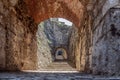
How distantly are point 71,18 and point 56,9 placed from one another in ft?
2.22

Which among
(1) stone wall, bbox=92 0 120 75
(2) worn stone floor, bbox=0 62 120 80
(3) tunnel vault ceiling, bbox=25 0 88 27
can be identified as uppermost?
(3) tunnel vault ceiling, bbox=25 0 88 27

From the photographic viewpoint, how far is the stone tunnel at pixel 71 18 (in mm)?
4848

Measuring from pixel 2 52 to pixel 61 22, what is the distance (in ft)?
71.6

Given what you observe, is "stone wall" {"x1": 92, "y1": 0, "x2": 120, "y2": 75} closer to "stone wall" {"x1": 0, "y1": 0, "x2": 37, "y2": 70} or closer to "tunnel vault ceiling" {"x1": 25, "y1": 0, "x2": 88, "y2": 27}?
"stone wall" {"x1": 0, "y1": 0, "x2": 37, "y2": 70}

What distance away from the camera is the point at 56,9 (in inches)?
387

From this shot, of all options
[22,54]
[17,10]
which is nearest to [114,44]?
[17,10]

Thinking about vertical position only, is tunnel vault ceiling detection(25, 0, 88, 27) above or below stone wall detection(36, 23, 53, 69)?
above

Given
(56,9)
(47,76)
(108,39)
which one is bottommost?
(47,76)

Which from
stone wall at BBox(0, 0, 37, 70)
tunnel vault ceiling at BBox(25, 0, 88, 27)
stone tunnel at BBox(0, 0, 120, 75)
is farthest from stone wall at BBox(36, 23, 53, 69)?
stone wall at BBox(0, 0, 37, 70)

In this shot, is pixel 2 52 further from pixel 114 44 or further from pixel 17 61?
pixel 114 44

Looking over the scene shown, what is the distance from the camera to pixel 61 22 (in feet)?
89.7

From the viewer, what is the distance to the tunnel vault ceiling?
28.8 feet

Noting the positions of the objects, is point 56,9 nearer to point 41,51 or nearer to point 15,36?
point 15,36

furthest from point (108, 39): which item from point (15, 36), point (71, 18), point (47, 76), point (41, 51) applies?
point (41, 51)
